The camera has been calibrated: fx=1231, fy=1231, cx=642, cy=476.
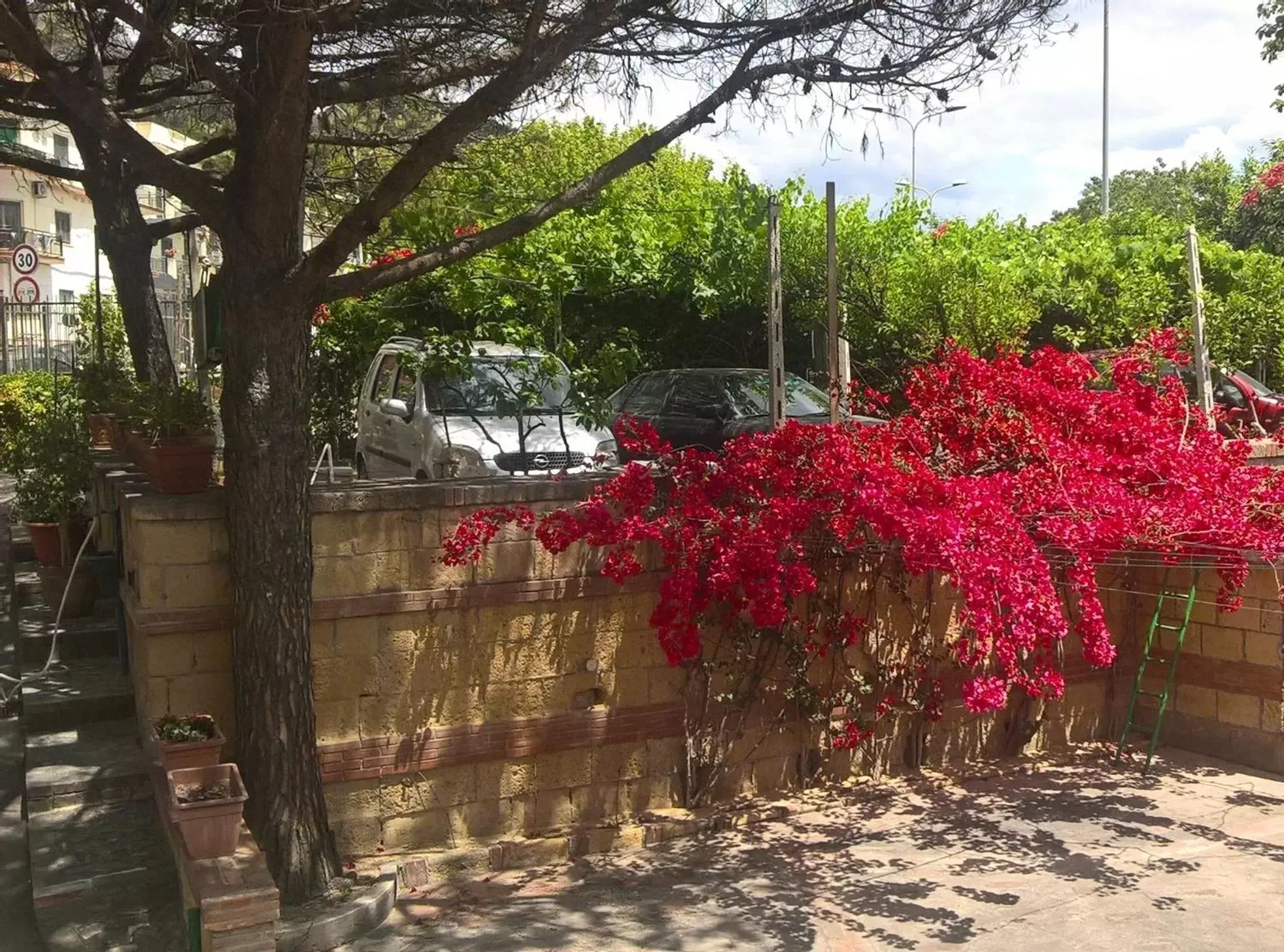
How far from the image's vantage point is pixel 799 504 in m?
6.84

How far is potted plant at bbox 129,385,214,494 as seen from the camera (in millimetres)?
6324

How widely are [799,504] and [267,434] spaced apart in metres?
2.86

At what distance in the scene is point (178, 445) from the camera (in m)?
6.31

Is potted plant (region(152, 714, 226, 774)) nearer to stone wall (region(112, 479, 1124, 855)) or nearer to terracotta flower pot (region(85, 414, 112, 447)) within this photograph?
stone wall (region(112, 479, 1124, 855))

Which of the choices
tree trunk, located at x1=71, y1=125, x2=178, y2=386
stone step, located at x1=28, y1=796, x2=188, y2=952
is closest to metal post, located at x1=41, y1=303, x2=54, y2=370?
tree trunk, located at x1=71, y1=125, x2=178, y2=386

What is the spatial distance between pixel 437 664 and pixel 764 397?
6161 mm

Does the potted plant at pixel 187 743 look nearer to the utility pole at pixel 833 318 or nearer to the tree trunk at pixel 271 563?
the tree trunk at pixel 271 563

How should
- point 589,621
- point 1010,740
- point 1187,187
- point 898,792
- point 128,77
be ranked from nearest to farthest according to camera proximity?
point 589,621 < point 898,792 < point 1010,740 < point 128,77 < point 1187,187

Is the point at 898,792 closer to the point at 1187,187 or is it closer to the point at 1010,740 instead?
the point at 1010,740

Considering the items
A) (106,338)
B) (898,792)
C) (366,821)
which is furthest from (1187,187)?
(366,821)

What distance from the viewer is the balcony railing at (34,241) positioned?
36.1m

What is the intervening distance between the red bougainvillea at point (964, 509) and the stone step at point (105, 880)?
2.17 metres

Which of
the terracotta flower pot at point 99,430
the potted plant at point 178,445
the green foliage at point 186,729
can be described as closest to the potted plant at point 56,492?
the terracotta flower pot at point 99,430

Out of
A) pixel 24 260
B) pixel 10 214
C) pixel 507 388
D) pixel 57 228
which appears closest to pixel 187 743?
pixel 507 388
